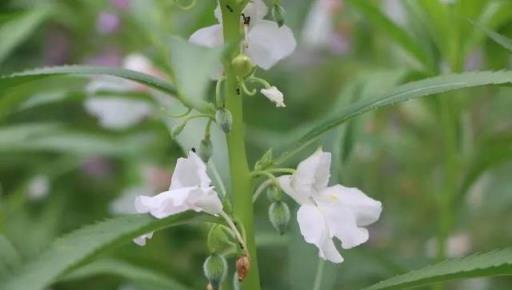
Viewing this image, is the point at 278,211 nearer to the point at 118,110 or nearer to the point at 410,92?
the point at 410,92

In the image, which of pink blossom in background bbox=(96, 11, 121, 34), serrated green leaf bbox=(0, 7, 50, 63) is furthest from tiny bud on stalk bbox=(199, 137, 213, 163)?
pink blossom in background bbox=(96, 11, 121, 34)

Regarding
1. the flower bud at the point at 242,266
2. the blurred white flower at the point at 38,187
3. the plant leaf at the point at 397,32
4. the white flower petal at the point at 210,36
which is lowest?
the flower bud at the point at 242,266

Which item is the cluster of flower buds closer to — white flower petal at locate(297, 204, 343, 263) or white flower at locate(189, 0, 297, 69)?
white flower petal at locate(297, 204, 343, 263)

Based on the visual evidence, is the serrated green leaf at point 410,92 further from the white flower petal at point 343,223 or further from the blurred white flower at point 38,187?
the blurred white flower at point 38,187

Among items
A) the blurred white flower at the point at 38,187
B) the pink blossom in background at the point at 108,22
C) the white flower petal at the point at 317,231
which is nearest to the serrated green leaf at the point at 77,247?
the white flower petal at the point at 317,231

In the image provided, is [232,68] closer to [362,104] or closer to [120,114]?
[362,104]
